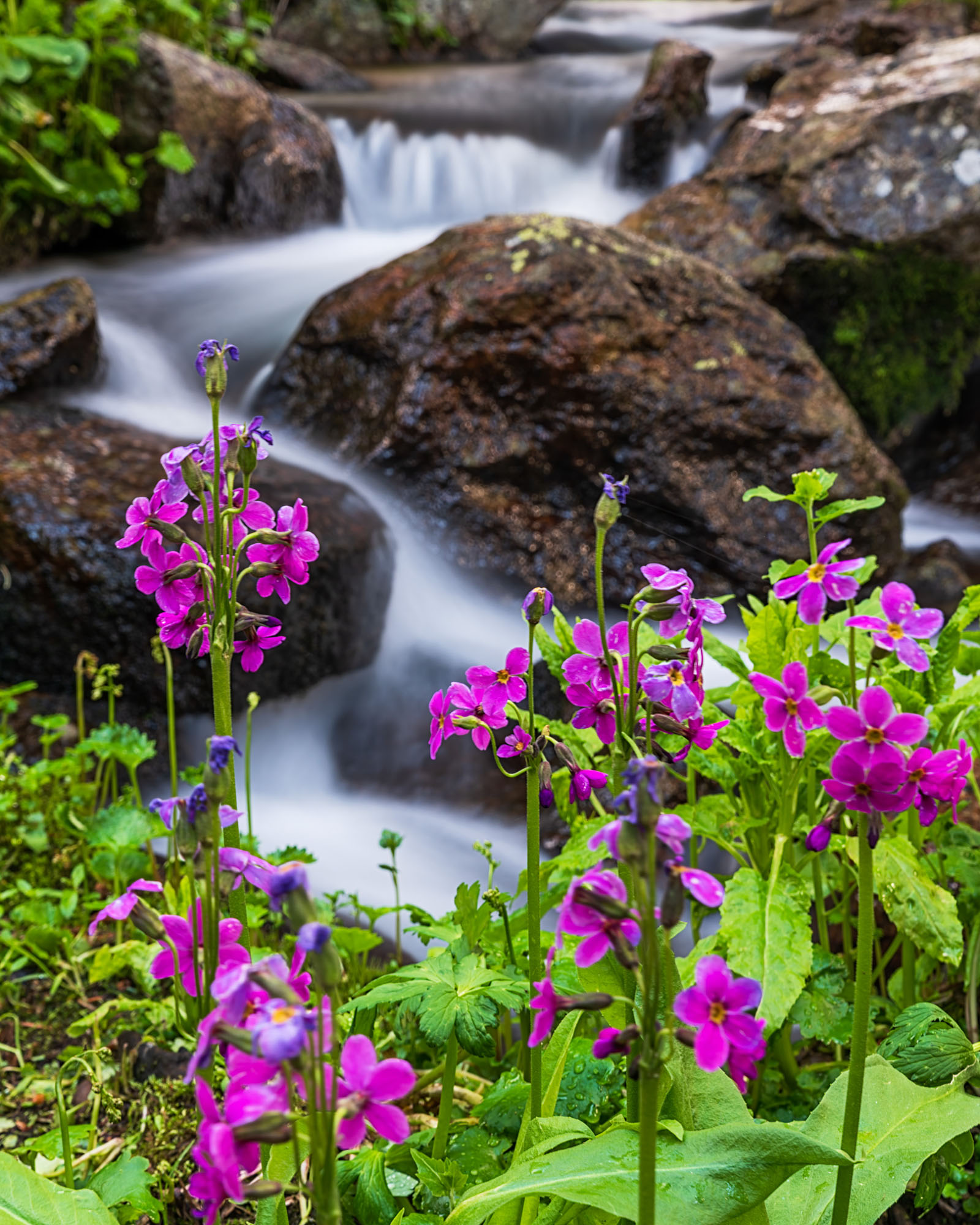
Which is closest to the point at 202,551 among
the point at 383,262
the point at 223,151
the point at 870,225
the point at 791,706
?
the point at 791,706

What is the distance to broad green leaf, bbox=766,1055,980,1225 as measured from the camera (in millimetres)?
1085

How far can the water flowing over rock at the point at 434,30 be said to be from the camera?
11.0 metres

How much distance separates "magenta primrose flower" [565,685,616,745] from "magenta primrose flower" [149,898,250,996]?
45 centimetres

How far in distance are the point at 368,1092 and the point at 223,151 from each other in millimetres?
7378

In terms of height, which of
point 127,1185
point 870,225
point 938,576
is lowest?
point 938,576

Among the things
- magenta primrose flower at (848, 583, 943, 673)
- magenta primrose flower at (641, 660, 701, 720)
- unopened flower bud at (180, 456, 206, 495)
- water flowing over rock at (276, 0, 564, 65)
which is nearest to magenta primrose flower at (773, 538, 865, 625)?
magenta primrose flower at (848, 583, 943, 673)

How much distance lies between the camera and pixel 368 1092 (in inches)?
29.1

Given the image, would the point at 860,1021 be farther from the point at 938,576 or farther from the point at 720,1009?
the point at 938,576

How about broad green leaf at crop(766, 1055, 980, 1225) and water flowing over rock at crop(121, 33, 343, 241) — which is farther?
water flowing over rock at crop(121, 33, 343, 241)

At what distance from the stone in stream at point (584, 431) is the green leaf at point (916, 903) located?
2.51 m

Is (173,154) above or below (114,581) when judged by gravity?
above

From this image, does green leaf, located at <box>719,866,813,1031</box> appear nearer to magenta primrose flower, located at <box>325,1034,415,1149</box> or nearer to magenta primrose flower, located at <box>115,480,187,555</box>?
magenta primrose flower, located at <box>325,1034,415,1149</box>

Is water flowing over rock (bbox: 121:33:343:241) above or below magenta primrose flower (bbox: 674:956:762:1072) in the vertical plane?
above

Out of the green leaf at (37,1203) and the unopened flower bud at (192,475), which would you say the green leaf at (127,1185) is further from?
the unopened flower bud at (192,475)
